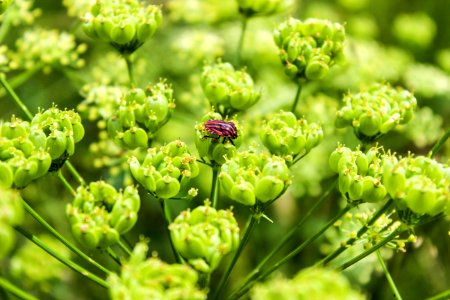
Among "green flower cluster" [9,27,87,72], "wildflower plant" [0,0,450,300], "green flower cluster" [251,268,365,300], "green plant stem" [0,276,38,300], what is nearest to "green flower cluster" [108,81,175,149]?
"wildflower plant" [0,0,450,300]

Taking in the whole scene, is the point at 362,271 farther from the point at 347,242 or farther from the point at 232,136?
the point at 232,136

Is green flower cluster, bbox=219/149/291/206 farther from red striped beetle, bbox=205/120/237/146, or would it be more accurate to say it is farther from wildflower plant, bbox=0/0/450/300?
red striped beetle, bbox=205/120/237/146

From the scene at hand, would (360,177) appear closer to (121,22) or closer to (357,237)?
(357,237)

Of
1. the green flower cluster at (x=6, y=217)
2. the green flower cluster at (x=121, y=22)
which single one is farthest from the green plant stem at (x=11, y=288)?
the green flower cluster at (x=121, y=22)

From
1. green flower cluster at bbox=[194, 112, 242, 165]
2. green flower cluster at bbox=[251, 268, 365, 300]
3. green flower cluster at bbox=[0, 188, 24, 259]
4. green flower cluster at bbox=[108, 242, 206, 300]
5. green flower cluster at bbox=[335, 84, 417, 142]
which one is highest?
green flower cluster at bbox=[0, 188, 24, 259]

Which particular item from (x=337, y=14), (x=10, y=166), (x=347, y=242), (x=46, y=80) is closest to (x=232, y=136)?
(x=347, y=242)
